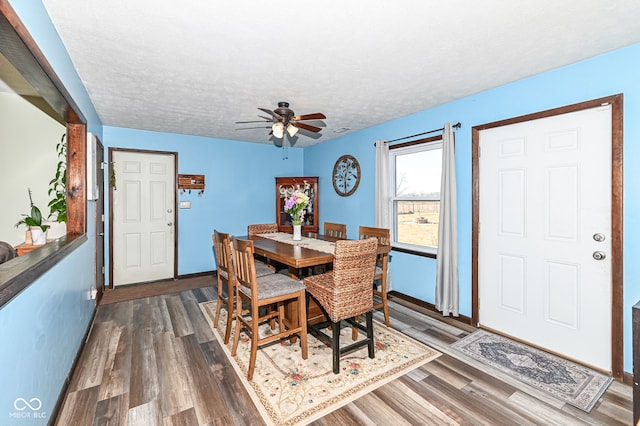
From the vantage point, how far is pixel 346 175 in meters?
4.98

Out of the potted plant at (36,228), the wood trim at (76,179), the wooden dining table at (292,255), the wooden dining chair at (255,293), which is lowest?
the wooden dining chair at (255,293)

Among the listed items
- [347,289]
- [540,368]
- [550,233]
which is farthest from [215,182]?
[540,368]

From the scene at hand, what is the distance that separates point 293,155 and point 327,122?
200cm

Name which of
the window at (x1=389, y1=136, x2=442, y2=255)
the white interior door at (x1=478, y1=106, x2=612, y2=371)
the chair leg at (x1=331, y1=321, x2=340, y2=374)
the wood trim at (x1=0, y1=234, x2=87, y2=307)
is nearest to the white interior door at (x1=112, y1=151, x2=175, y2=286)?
the wood trim at (x1=0, y1=234, x2=87, y2=307)

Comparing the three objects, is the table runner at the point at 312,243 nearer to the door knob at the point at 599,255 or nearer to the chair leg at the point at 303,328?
the chair leg at the point at 303,328

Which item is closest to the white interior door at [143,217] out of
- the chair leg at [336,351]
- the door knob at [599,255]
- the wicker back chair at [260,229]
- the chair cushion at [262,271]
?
the wicker back chair at [260,229]

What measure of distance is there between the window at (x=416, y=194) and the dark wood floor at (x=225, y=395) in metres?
1.42

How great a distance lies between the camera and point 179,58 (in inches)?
91.9

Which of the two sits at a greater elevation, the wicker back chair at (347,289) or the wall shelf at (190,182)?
the wall shelf at (190,182)

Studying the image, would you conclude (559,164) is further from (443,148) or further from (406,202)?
(406,202)

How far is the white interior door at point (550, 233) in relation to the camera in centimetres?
234

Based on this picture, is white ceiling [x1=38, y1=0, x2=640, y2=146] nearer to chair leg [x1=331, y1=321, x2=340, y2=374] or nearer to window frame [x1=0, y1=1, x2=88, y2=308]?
window frame [x1=0, y1=1, x2=88, y2=308]

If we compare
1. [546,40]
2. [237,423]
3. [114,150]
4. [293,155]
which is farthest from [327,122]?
[237,423]

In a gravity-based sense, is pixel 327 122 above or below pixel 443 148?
above
